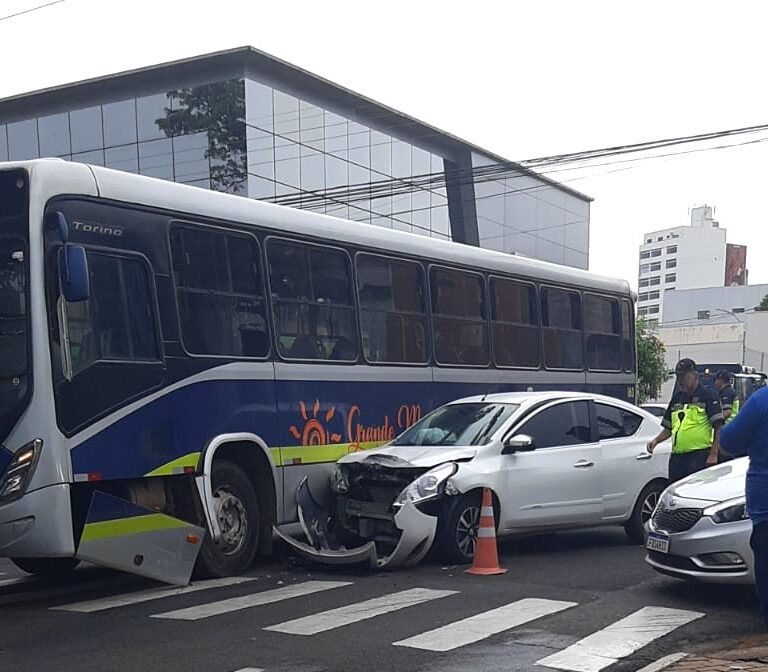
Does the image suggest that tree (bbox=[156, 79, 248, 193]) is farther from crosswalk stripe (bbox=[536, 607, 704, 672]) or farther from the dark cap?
crosswalk stripe (bbox=[536, 607, 704, 672])

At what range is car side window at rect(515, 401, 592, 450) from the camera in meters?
10.8

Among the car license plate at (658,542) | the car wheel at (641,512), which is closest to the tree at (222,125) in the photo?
the car wheel at (641,512)

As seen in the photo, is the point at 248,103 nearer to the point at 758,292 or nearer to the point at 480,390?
the point at 480,390

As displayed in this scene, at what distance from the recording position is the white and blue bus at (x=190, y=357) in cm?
799

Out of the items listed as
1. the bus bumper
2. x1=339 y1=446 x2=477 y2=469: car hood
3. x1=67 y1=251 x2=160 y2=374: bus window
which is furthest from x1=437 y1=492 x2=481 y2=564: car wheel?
the bus bumper

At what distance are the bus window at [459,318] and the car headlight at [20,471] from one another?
5.74m

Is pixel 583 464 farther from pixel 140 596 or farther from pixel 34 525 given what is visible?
pixel 34 525

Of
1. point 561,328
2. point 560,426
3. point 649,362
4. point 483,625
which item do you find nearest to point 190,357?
point 483,625

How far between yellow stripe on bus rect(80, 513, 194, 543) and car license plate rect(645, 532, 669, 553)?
382cm

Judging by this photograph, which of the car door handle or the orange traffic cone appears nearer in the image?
the orange traffic cone

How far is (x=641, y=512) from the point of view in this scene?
37.8 feet

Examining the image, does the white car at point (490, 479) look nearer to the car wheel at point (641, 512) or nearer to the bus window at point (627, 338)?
the car wheel at point (641, 512)

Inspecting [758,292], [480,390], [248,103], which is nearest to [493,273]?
[480,390]

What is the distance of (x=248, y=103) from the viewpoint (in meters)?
31.7
